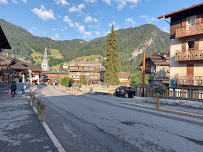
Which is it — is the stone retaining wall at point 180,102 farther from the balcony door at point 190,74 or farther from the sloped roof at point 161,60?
the sloped roof at point 161,60

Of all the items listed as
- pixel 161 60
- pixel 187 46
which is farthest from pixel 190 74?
pixel 161 60

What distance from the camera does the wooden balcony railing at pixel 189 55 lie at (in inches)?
759

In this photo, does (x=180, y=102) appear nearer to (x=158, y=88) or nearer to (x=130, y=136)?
(x=158, y=88)

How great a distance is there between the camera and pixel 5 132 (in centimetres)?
569

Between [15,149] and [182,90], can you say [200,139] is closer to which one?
[15,149]

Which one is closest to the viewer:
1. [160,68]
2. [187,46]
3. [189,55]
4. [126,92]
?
[189,55]

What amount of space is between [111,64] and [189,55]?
34.5m

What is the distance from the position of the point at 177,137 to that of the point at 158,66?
37.0 meters

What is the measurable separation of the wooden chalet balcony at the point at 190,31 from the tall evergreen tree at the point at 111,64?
32.5 m

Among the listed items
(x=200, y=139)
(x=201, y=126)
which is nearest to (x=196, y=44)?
(x=201, y=126)

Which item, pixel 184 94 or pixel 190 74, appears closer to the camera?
pixel 184 94

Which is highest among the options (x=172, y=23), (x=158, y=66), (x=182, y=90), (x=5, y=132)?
(x=172, y=23)

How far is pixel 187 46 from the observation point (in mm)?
21219

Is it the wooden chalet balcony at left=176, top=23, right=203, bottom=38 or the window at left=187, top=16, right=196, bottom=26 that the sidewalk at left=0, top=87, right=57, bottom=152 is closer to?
the wooden chalet balcony at left=176, top=23, right=203, bottom=38
